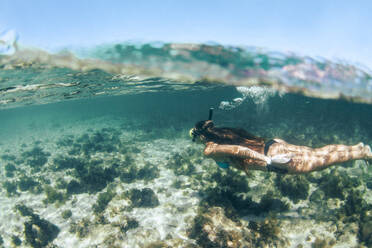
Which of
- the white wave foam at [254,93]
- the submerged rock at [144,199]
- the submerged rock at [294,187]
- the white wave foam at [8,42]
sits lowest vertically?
the submerged rock at [144,199]

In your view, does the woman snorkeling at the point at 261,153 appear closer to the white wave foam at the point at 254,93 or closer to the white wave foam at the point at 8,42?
the white wave foam at the point at 8,42

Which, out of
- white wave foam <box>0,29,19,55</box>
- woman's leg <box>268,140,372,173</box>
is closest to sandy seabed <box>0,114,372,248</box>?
woman's leg <box>268,140,372,173</box>

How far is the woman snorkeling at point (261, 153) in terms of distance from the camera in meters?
5.00

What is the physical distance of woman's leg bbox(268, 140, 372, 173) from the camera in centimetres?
558

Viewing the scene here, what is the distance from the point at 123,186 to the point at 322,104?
28.5 m

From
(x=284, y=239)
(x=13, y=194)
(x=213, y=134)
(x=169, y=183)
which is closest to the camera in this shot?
(x=213, y=134)

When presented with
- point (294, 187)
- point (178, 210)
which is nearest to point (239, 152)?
point (178, 210)

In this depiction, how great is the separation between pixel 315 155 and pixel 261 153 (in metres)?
1.63

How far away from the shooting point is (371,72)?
10.0 m

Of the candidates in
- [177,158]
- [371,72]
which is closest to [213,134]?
[177,158]

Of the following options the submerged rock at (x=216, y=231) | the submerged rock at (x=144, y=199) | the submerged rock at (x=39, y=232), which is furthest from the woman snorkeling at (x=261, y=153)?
the submerged rock at (x=39, y=232)

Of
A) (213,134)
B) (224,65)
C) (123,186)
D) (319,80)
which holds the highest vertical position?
(224,65)

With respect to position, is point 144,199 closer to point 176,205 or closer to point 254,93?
point 176,205

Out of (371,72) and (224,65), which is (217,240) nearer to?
(224,65)
